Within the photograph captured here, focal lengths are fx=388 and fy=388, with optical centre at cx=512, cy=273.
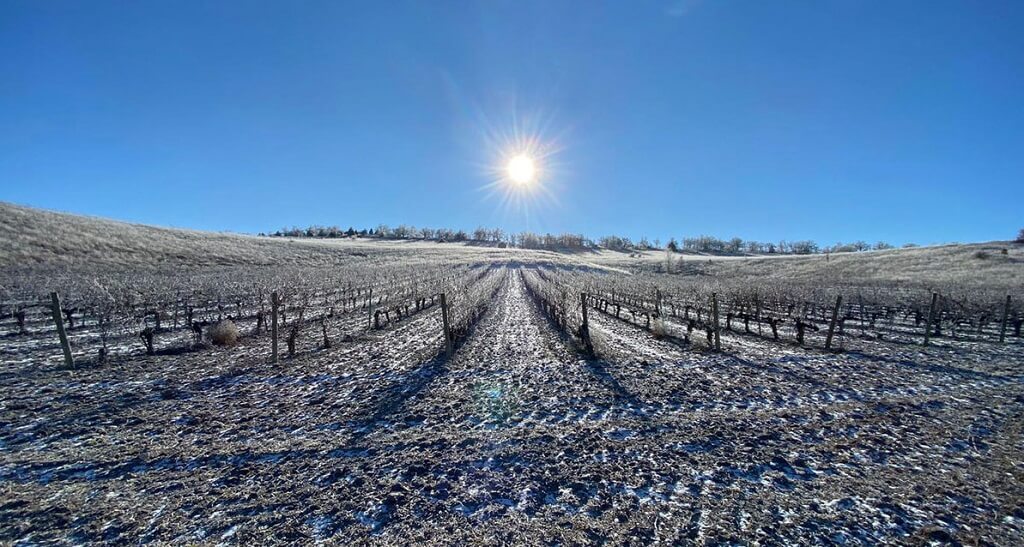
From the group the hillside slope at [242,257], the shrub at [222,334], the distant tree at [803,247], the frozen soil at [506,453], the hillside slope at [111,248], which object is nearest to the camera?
the frozen soil at [506,453]

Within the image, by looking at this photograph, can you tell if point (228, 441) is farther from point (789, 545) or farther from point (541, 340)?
point (541, 340)

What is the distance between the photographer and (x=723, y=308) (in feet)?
87.7

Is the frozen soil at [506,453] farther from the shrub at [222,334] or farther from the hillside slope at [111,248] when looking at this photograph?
the hillside slope at [111,248]

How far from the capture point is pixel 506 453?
6.08 meters

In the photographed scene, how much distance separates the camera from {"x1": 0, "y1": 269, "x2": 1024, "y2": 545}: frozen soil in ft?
14.6

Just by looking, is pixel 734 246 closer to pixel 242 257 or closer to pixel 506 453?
pixel 242 257

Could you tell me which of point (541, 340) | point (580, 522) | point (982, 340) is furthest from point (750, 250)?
point (580, 522)

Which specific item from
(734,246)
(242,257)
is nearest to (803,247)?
→ (734,246)

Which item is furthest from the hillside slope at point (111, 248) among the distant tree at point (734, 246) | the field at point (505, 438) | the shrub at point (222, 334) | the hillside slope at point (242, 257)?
the distant tree at point (734, 246)

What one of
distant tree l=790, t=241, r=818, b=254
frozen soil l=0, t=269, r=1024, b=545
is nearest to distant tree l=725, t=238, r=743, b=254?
distant tree l=790, t=241, r=818, b=254

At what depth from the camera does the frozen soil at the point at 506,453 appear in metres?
4.44

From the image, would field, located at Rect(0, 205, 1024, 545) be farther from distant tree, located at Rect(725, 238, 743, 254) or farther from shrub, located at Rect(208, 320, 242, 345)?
distant tree, located at Rect(725, 238, 743, 254)

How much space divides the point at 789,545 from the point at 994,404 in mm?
8279

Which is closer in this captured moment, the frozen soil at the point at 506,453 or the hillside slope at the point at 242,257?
the frozen soil at the point at 506,453
